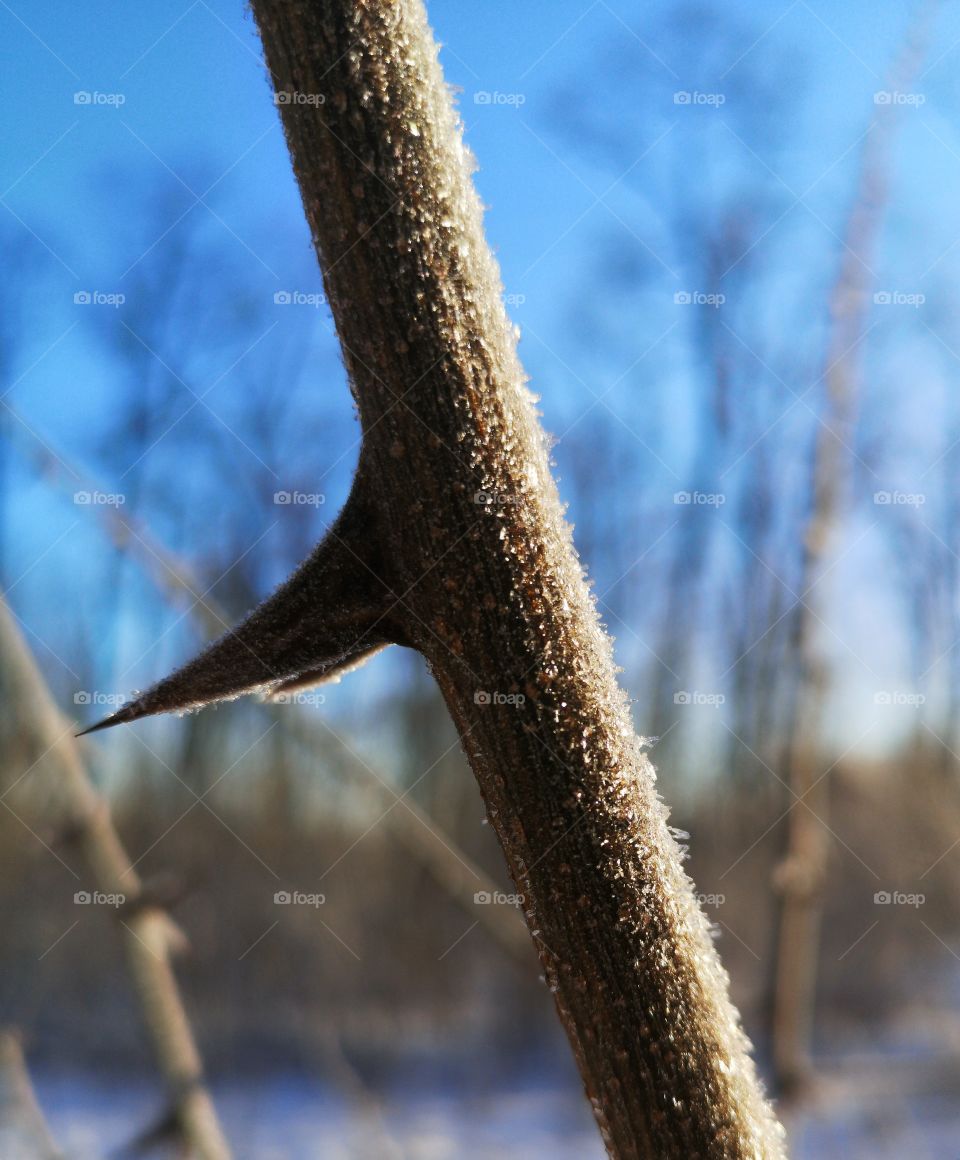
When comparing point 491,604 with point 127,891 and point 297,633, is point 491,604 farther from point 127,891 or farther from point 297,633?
point 127,891

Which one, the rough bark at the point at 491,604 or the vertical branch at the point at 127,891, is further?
the vertical branch at the point at 127,891

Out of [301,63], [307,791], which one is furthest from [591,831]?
[307,791]

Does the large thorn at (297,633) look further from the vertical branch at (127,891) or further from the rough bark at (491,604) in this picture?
the vertical branch at (127,891)

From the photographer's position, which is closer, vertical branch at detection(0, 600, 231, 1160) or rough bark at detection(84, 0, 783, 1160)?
rough bark at detection(84, 0, 783, 1160)

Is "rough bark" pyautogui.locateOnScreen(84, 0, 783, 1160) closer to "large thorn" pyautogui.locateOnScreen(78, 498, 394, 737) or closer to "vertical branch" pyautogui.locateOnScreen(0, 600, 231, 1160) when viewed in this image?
"large thorn" pyautogui.locateOnScreen(78, 498, 394, 737)

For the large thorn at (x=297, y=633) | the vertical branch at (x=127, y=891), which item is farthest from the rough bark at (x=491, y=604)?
the vertical branch at (x=127, y=891)

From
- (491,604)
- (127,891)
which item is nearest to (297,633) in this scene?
(491,604)

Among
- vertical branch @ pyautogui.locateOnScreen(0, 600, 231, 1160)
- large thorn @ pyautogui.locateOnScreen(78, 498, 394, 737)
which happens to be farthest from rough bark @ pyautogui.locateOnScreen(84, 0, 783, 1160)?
vertical branch @ pyautogui.locateOnScreen(0, 600, 231, 1160)

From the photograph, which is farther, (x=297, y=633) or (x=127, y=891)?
(x=127, y=891)
